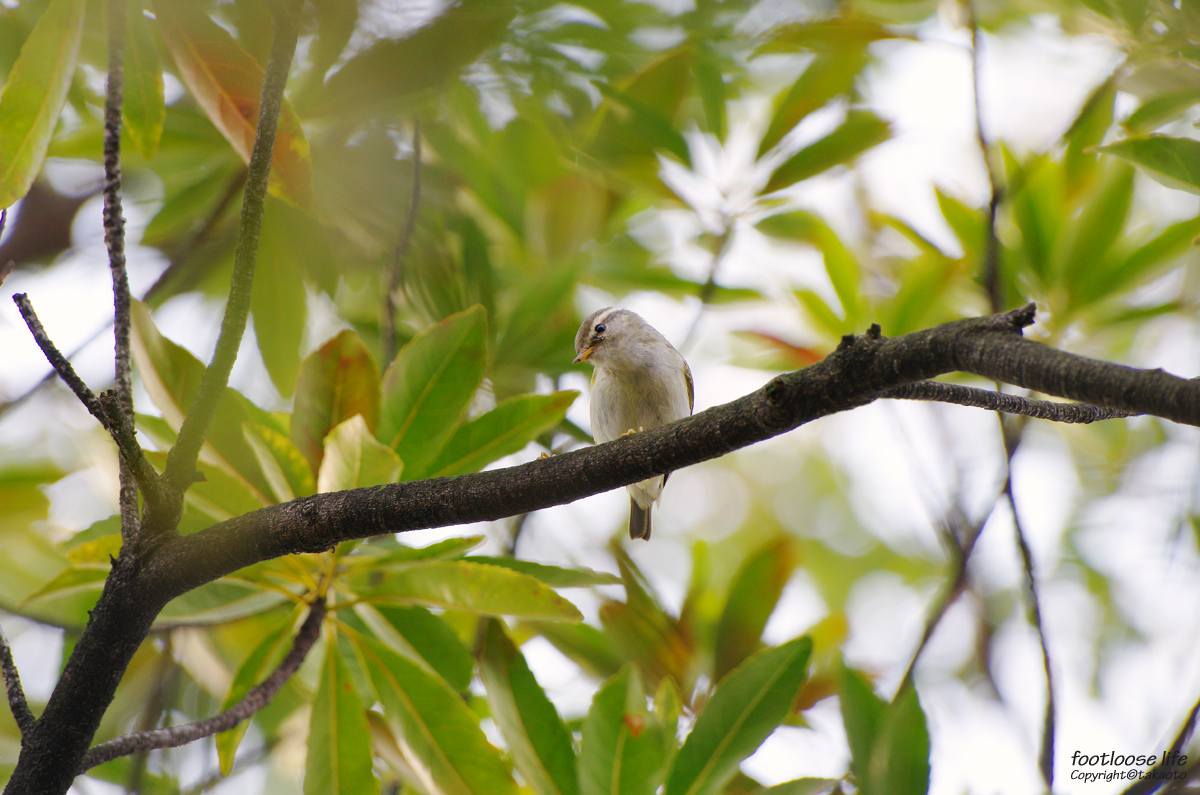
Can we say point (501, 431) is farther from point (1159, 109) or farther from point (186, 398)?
point (1159, 109)

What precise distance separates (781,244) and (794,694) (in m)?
2.76

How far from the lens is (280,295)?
3.21m

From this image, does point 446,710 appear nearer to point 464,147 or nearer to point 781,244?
point 464,147

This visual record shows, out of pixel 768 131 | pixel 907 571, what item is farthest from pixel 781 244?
pixel 907 571

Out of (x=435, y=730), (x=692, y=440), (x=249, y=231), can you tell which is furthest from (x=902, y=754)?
(x=249, y=231)

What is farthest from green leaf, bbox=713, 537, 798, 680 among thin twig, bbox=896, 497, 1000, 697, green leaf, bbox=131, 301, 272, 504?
green leaf, bbox=131, 301, 272, 504

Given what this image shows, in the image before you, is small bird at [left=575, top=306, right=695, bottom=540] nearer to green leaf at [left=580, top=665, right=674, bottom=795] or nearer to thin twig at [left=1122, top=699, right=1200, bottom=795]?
green leaf at [left=580, top=665, right=674, bottom=795]

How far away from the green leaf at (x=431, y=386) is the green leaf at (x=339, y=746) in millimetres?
657

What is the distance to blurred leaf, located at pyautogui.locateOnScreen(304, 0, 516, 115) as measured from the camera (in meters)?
2.08

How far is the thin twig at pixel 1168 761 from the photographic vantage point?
6.24 feet

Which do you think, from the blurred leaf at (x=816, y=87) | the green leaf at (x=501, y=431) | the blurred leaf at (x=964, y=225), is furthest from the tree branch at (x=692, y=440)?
the blurred leaf at (x=964, y=225)

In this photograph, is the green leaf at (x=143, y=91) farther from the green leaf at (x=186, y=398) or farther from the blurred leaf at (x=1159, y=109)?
the blurred leaf at (x=1159, y=109)

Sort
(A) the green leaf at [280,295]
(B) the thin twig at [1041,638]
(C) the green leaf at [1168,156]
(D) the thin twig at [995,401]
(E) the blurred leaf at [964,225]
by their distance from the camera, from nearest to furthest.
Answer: (D) the thin twig at [995,401] → (C) the green leaf at [1168,156] → (B) the thin twig at [1041,638] → (A) the green leaf at [280,295] → (E) the blurred leaf at [964,225]

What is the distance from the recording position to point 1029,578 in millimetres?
2494
